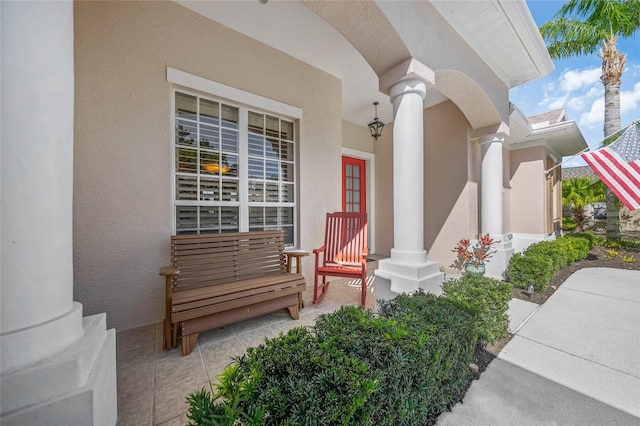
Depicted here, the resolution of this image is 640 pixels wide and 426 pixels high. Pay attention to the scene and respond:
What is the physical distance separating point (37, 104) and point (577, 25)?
9.86m

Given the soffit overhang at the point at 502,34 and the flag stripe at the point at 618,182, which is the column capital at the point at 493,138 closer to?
the soffit overhang at the point at 502,34

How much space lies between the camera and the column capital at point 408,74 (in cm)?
250

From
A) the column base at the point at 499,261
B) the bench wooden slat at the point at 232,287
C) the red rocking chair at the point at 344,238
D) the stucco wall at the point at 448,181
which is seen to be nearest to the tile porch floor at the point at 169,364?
the bench wooden slat at the point at 232,287

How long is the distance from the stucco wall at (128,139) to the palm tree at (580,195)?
12603 mm

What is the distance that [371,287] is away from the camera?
3.97 metres

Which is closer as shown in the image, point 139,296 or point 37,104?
point 37,104

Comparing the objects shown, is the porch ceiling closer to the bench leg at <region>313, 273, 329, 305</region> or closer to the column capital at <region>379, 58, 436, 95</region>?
the column capital at <region>379, 58, 436, 95</region>

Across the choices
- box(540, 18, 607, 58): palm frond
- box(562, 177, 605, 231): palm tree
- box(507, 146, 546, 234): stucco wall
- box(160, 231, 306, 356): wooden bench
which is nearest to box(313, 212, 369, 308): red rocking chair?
box(160, 231, 306, 356): wooden bench

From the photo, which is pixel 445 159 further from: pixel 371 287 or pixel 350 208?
pixel 371 287

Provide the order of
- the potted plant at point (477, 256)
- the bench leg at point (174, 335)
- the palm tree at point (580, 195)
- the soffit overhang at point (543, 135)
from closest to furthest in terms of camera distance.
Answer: the bench leg at point (174, 335)
the potted plant at point (477, 256)
the soffit overhang at point (543, 135)
the palm tree at point (580, 195)

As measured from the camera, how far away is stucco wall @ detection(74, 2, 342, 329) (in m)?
2.46

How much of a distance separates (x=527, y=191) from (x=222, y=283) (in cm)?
727

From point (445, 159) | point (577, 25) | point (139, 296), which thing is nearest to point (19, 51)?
point (139, 296)

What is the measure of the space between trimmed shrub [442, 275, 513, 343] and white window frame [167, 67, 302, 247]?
2316 mm
